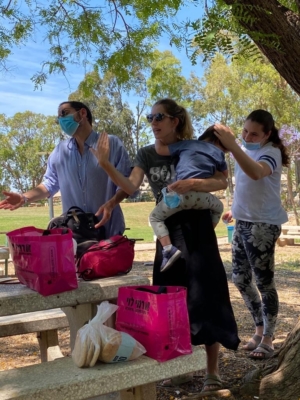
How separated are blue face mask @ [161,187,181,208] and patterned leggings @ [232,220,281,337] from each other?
1.00 metres

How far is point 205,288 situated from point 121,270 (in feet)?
1.61

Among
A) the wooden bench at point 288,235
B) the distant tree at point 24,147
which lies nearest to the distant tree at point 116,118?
the distant tree at point 24,147

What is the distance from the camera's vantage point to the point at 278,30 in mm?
2996

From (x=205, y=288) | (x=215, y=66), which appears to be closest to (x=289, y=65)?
(x=205, y=288)

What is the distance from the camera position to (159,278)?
301cm

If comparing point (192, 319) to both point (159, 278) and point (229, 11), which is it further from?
point (229, 11)

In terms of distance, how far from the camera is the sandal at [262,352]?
12.2ft

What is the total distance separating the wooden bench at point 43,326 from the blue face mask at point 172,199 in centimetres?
119

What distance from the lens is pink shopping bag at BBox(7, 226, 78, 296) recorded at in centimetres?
226

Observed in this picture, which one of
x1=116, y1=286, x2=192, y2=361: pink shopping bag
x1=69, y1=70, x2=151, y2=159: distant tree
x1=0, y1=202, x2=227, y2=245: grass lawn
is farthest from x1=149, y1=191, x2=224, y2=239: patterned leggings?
x1=69, y1=70, x2=151, y2=159: distant tree

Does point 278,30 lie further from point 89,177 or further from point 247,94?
point 247,94

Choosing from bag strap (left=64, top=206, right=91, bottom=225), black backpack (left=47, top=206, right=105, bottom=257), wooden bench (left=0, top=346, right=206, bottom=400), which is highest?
bag strap (left=64, top=206, right=91, bottom=225)

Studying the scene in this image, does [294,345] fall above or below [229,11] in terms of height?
below

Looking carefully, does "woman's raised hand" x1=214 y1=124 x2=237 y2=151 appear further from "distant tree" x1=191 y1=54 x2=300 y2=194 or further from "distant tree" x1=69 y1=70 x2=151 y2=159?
"distant tree" x1=69 y1=70 x2=151 y2=159
